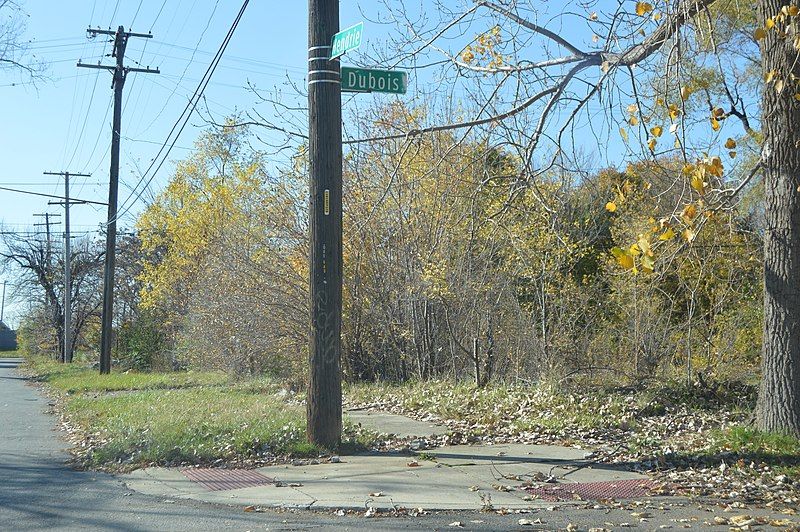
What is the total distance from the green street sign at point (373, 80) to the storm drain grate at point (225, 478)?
4.45 m

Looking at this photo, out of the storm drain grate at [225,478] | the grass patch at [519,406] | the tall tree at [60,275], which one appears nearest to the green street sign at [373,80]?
the storm drain grate at [225,478]

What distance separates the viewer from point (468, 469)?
30.0ft

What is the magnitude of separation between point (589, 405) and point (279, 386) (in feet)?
26.7

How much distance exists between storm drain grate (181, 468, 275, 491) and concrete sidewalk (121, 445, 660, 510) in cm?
5

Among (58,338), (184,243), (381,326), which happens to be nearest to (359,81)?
(381,326)

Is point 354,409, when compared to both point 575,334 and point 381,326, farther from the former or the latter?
point 575,334

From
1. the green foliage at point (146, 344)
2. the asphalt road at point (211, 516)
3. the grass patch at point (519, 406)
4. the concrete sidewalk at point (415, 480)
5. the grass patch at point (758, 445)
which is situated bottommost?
the asphalt road at point (211, 516)

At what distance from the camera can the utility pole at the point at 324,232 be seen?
9867mm

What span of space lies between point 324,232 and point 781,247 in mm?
5104

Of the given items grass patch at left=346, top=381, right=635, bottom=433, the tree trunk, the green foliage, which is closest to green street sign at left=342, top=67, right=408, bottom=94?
the tree trunk

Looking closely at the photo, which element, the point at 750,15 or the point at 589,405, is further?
the point at 750,15

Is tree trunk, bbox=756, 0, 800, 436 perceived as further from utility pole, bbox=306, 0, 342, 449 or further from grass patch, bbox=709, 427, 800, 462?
utility pole, bbox=306, 0, 342, 449

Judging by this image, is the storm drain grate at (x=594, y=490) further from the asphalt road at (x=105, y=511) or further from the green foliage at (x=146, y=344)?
the green foliage at (x=146, y=344)

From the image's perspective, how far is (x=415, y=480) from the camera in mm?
8617
